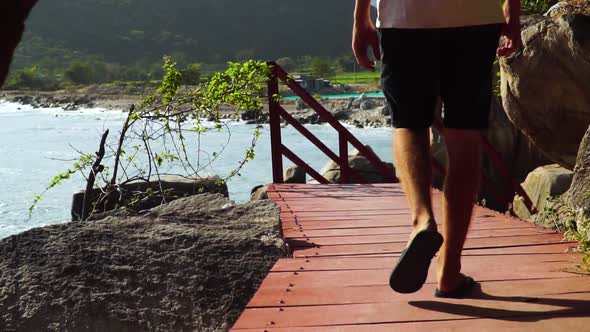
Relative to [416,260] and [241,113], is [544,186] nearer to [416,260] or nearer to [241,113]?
[416,260]

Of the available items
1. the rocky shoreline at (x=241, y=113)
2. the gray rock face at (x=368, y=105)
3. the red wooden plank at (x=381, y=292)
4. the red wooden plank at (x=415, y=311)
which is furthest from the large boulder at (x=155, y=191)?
the gray rock face at (x=368, y=105)

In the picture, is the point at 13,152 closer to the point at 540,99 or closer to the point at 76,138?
the point at 76,138

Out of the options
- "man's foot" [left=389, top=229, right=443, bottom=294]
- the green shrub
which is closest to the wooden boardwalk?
"man's foot" [left=389, top=229, right=443, bottom=294]

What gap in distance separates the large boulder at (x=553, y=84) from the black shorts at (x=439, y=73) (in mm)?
3329

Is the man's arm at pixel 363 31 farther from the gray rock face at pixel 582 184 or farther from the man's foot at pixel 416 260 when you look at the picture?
the gray rock face at pixel 582 184

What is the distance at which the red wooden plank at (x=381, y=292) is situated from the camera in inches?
96.3

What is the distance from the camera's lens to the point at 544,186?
8875 millimetres

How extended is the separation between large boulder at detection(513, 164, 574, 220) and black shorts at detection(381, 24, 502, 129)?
19.9 feet

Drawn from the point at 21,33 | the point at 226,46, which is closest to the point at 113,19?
the point at 226,46

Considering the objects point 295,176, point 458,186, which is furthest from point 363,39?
point 295,176

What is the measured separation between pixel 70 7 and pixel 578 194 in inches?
4260

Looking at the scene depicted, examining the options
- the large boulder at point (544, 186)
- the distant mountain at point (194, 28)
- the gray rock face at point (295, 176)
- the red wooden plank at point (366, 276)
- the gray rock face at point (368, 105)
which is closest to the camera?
the red wooden plank at point (366, 276)

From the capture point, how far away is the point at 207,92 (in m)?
7.41

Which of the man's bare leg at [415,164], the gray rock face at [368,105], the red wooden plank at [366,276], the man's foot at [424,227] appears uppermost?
the man's bare leg at [415,164]
